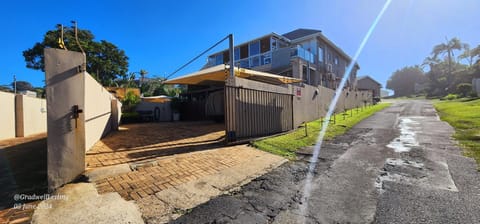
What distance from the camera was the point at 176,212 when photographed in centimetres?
253

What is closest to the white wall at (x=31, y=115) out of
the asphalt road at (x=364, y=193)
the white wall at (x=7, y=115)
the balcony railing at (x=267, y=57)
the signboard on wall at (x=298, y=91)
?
the white wall at (x=7, y=115)

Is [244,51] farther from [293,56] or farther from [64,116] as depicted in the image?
[64,116]

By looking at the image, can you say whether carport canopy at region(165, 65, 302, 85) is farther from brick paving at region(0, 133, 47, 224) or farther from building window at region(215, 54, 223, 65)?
building window at region(215, 54, 223, 65)

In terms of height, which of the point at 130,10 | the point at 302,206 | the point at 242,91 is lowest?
the point at 302,206

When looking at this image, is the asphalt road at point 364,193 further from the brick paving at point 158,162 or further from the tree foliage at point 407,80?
the tree foliage at point 407,80

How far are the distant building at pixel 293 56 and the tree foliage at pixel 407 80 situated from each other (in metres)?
50.4

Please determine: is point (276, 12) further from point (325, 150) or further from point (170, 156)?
point (170, 156)

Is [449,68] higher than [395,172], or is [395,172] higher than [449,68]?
[449,68]

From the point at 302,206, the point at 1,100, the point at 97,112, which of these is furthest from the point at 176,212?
the point at 1,100

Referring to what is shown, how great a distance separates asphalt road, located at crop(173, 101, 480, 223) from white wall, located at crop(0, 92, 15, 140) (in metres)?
10.7

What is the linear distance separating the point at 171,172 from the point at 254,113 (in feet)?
11.8

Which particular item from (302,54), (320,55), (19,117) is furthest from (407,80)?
(19,117)

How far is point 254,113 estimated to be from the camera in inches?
267

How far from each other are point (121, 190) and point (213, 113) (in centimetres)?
887
